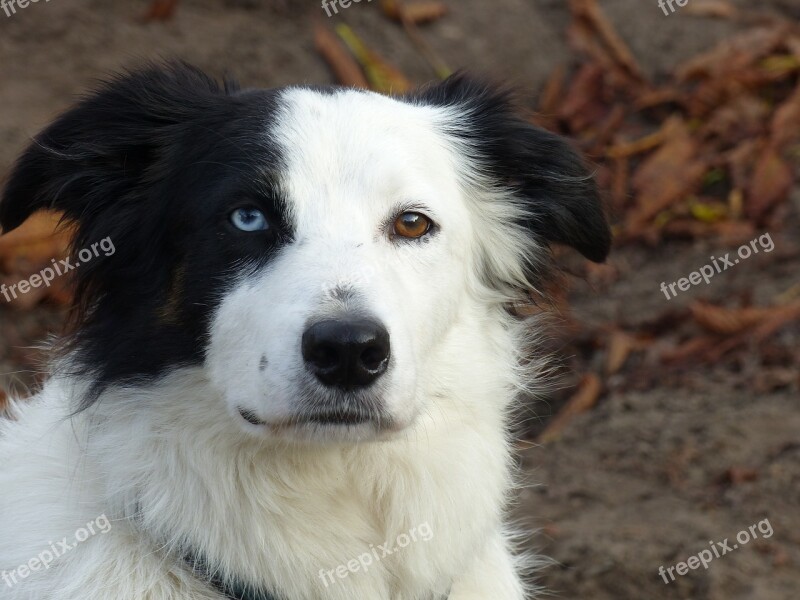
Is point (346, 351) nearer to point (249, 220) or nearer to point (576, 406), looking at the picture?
point (249, 220)

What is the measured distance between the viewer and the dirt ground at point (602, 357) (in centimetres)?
480

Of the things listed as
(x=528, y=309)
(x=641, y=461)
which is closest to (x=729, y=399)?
(x=641, y=461)

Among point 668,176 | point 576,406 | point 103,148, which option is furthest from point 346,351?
point 668,176

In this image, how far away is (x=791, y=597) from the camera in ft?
14.5

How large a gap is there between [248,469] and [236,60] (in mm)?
5276

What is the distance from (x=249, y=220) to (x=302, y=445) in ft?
2.38

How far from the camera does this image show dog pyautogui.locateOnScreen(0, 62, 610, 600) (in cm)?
303

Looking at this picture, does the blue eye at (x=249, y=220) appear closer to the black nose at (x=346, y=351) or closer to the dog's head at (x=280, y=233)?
the dog's head at (x=280, y=233)

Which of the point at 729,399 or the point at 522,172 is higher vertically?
A: the point at 522,172

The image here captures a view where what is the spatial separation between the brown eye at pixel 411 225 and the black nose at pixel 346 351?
1.88ft

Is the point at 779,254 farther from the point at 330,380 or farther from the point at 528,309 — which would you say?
the point at 330,380

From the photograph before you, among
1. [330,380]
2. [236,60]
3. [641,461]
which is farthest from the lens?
[236,60]

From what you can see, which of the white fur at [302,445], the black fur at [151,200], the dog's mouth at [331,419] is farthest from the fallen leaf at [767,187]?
the dog's mouth at [331,419]

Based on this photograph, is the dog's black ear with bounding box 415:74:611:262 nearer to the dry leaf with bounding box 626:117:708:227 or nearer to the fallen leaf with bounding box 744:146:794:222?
the dry leaf with bounding box 626:117:708:227
